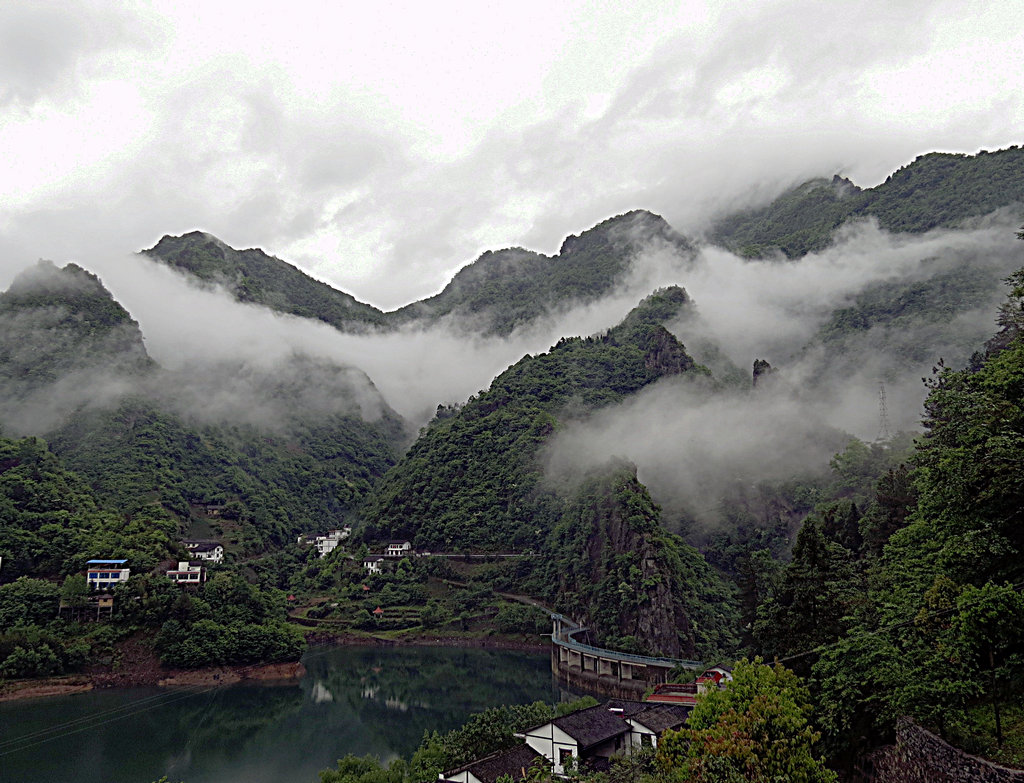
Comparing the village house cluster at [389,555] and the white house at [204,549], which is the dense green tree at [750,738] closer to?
the white house at [204,549]

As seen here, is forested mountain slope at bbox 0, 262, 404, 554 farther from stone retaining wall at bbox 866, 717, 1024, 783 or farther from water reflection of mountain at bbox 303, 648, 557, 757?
stone retaining wall at bbox 866, 717, 1024, 783

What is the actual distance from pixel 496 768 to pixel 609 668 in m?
40.9

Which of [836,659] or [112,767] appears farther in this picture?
[112,767]

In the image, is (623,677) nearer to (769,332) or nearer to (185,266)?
(769,332)

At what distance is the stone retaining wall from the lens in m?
11.4

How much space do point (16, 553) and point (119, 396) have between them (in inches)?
2133

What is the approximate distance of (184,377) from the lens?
481 feet

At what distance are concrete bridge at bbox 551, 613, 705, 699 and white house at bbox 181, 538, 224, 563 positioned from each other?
149ft

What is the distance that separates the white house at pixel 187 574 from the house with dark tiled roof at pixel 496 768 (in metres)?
55.1

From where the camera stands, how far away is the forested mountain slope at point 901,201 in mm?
135250

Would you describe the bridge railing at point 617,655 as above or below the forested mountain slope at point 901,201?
below

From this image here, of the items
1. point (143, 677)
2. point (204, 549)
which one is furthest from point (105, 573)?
point (204, 549)

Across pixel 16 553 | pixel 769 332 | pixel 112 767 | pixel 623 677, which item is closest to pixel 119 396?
pixel 16 553

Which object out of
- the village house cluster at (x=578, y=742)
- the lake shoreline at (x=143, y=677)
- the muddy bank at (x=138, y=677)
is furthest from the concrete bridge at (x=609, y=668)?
the muddy bank at (x=138, y=677)
